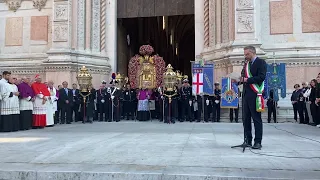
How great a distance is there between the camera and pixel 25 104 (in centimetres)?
1050

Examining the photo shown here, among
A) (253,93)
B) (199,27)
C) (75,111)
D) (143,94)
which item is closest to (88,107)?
(75,111)

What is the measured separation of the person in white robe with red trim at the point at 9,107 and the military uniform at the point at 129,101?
4.81 metres

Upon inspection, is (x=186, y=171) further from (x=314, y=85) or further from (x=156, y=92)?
(x=156, y=92)

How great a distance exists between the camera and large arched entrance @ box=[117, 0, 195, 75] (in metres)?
16.3

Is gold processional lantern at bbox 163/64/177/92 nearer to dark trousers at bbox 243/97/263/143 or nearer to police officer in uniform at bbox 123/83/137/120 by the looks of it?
police officer in uniform at bbox 123/83/137/120

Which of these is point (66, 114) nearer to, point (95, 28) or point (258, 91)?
point (95, 28)

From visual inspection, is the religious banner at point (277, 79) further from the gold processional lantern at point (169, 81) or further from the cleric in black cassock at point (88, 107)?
the cleric in black cassock at point (88, 107)

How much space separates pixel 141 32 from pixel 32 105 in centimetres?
1134

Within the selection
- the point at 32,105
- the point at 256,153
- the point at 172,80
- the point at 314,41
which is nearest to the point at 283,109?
the point at 314,41

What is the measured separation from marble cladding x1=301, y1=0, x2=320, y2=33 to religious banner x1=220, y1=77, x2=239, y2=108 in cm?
391

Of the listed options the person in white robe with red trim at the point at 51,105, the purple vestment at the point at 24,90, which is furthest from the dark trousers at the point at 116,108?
the purple vestment at the point at 24,90

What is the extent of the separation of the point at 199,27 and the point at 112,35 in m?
4.24

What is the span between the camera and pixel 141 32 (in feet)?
68.6

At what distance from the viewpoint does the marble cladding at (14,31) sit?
15.8 meters
